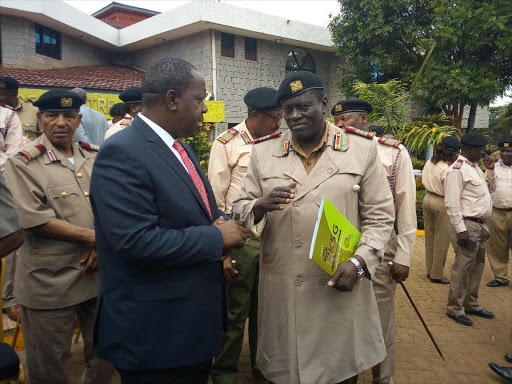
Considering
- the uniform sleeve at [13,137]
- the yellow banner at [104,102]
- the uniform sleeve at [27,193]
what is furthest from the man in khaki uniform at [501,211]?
the yellow banner at [104,102]

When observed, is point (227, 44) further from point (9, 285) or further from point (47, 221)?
point (47, 221)

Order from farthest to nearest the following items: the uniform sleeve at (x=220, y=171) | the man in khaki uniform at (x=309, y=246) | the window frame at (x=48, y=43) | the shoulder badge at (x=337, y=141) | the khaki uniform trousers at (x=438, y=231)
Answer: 1. the window frame at (x=48, y=43)
2. the khaki uniform trousers at (x=438, y=231)
3. the uniform sleeve at (x=220, y=171)
4. the shoulder badge at (x=337, y=141)
5. the man in khaki uniform at (x=309, y=246)

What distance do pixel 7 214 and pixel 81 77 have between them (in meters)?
14.0

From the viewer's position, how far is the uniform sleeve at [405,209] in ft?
10.5

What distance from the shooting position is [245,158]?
143 inches

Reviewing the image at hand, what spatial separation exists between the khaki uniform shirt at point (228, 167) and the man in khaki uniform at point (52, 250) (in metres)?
1.12

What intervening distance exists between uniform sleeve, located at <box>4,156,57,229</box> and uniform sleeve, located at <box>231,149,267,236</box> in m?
1.17

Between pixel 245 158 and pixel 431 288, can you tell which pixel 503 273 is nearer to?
pixel 431 288

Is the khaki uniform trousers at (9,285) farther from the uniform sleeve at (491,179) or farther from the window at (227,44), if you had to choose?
the window at (227,44)

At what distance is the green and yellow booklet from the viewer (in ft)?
6.62

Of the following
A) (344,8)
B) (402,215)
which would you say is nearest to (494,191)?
(402,215)

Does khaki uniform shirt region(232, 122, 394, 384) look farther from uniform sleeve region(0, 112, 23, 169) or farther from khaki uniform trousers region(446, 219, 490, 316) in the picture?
khaki uniform trousers region(446, 219, 490, 316)

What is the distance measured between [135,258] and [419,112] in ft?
62.6

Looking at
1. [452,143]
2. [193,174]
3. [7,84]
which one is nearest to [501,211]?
[452,143]
